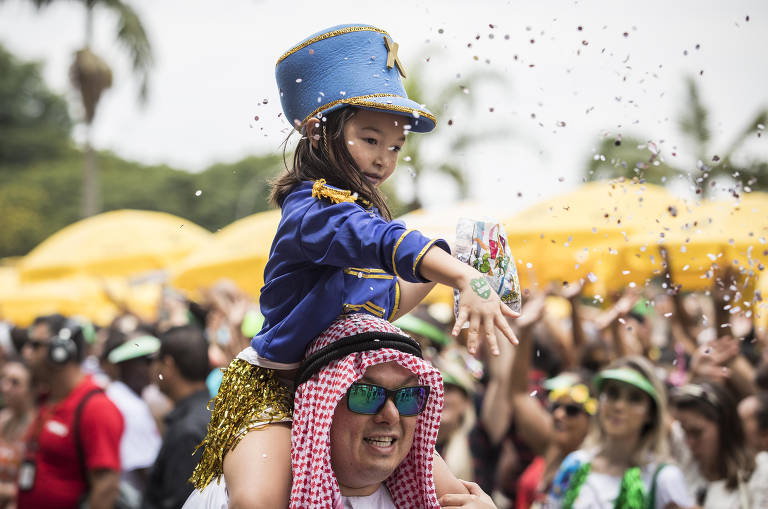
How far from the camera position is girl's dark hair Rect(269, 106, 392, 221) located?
258 centimetres

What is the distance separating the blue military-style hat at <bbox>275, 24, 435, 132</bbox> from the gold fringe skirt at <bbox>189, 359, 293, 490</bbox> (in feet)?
2.81

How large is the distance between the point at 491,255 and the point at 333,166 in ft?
1.90

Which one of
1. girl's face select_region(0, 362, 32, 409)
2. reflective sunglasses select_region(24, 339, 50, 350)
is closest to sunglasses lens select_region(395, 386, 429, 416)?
reflective sunglasses select_region(24, 339, 50, 350)

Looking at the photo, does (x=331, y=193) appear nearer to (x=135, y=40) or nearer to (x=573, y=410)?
(x=573, y=410)

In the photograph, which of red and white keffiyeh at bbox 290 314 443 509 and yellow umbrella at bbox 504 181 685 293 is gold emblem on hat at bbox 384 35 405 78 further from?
yellow umbrella at bbox 504 181 685 293

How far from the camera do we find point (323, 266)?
2572 millimetres

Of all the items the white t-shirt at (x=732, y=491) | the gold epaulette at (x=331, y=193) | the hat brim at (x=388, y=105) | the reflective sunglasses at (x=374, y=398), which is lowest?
the white t-shirt at (x=732, y=491)

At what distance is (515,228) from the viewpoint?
19.6ft

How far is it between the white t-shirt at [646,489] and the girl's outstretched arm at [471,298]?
289 cm

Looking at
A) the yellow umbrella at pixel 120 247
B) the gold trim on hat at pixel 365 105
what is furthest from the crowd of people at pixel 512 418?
the yellow umbrella at pixel 120 247

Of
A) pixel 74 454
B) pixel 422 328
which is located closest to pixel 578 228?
pixel 422 328

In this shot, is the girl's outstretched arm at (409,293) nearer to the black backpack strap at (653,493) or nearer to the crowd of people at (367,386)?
the crowd of people at (367,386)

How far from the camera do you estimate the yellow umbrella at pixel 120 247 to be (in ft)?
39.7

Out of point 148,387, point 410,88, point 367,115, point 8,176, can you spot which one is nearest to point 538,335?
point 148,387
